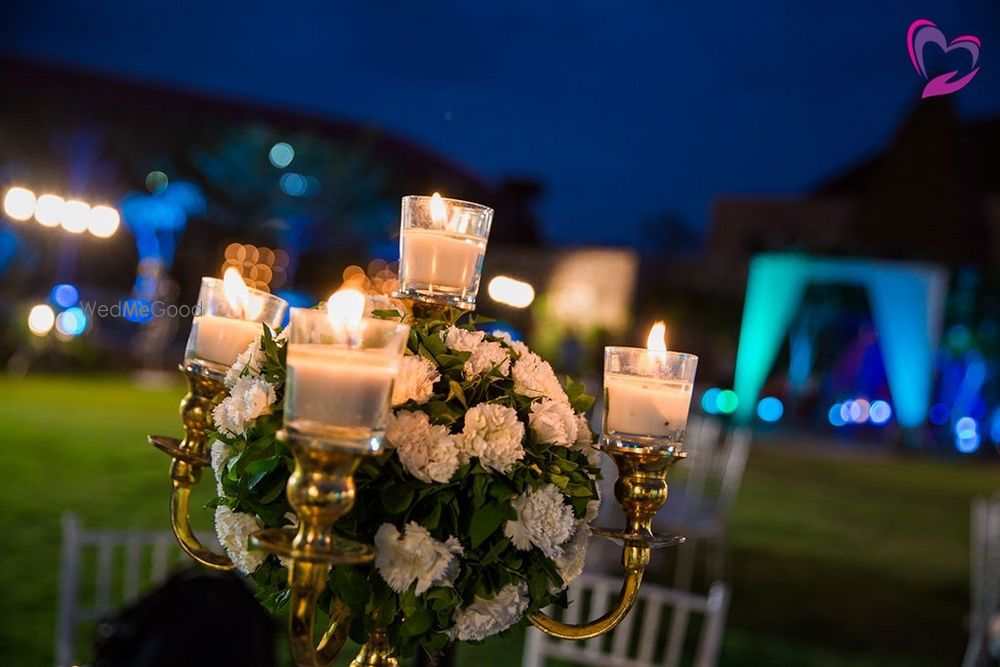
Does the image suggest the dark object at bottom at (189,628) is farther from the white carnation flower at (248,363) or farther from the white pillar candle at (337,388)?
the white pillar candle at (337,388)

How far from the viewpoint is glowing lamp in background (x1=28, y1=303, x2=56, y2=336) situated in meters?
11.9

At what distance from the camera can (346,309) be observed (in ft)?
2.35

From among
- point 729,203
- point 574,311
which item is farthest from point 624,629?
point 729,203

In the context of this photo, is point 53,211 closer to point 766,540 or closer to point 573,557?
point 766,540

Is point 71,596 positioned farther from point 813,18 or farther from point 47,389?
point 813,18

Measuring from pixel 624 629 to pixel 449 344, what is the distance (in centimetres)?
145

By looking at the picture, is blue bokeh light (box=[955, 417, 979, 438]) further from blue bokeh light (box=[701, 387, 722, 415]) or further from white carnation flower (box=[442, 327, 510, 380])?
white carnation flower (box=[442, 327, 510, 380])

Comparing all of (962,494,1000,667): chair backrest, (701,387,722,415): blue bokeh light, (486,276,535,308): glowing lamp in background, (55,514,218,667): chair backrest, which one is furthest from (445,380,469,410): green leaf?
(701,387,722,415): blue bokeh light

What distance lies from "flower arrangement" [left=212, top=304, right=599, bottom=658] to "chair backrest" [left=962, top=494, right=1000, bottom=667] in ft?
9.14

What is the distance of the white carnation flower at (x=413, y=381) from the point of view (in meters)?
0.87

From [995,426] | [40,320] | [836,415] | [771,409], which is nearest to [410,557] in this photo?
[40,320]

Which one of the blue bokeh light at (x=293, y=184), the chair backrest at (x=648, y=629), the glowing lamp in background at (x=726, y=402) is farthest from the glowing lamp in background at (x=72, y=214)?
the chair backrest at (x=648, y=629)

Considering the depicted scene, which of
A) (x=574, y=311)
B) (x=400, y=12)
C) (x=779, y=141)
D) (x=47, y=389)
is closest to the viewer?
(x=47, y=389)

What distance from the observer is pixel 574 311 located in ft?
63.1
